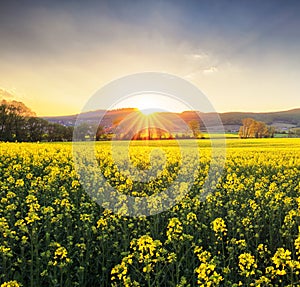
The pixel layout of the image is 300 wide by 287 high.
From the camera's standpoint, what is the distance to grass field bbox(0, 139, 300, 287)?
4.26 metres

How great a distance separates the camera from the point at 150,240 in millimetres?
4094

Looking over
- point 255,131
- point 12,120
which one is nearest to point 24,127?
point 12,120

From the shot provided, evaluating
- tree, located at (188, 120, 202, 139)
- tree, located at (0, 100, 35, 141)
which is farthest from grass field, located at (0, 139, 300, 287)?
tree, located at (0, 100, 35, 141)

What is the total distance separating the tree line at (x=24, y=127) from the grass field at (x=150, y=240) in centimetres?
3323

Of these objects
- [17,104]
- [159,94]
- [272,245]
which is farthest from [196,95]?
[17,104]

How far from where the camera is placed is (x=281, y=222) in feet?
23.3

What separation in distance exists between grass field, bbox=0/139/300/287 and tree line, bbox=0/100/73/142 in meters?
33.2

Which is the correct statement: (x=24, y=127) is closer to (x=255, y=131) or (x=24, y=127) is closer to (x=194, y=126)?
(x=194, y=126)

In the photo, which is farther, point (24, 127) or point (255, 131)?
point (255, 131)

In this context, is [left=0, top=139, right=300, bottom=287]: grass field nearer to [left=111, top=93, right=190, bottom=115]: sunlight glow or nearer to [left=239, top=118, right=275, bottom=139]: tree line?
[left=111, top=93, right=190, bottom=115]: sunlight glow

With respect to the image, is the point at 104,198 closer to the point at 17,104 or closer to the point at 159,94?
the point at 159,94

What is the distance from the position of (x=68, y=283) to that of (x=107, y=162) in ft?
→ 32.9

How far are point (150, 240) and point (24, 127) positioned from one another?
42.8 m

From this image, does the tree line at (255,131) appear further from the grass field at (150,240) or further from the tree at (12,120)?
the grass field at (150,240)
